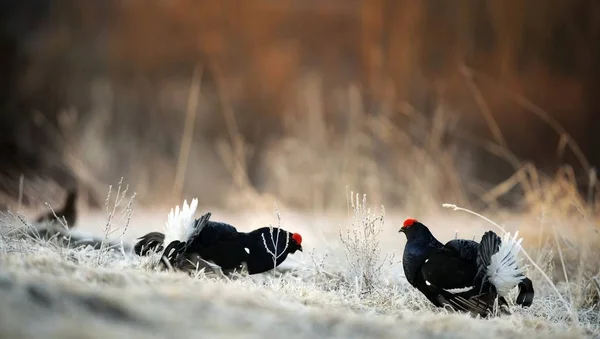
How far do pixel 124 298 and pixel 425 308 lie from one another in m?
1.36

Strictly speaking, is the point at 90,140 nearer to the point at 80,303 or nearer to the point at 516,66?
the point at 516,66

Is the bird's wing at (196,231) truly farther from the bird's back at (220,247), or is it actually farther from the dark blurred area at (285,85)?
the dark blurred area at (285,85)

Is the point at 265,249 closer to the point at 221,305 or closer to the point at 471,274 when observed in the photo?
the point at 471,274

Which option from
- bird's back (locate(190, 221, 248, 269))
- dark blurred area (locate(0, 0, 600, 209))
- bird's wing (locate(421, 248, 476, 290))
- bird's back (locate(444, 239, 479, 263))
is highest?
dark blurred area (locate(0, 0, 600, 209))

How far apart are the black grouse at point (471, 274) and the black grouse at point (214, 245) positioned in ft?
1.97

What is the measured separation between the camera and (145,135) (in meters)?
7.29

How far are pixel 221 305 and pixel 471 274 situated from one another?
1151mm

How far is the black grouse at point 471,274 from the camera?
8.21 ft

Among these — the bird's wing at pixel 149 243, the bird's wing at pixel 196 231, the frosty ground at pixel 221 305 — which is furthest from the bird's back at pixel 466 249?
the bird's wing at pixel 149 243

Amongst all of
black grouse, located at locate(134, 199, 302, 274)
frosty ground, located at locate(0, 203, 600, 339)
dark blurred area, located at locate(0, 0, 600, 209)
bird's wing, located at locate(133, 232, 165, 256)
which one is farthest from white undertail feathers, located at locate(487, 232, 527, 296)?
dark blurred area, located at locate(0, 0, 600, 209)

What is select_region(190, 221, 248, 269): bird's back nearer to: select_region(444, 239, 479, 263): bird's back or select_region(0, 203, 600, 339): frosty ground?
select_region(0, 203, 600, 339): frosty ground

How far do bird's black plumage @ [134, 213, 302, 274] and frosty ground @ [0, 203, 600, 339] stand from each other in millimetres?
77

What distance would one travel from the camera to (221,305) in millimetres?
1839

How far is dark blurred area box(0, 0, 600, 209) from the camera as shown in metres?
6.77
